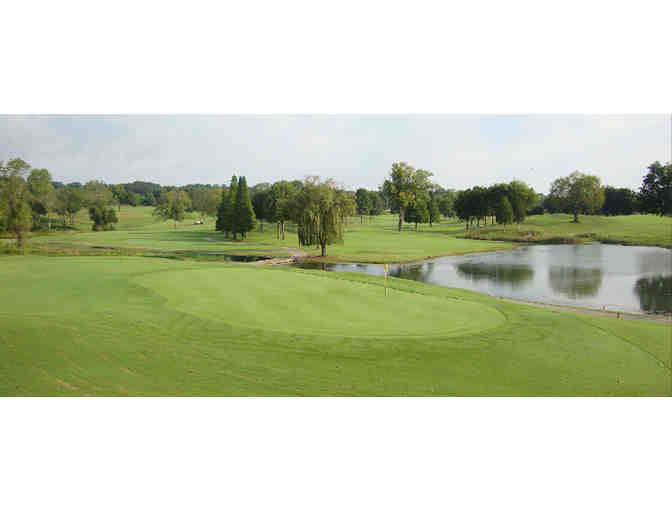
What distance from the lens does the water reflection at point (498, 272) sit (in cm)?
1823

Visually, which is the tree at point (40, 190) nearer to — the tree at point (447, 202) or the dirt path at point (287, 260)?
the dirt path at point (287, 260)

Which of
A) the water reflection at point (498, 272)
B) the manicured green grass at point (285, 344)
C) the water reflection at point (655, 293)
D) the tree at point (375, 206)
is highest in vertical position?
the tree at point (375, 206)

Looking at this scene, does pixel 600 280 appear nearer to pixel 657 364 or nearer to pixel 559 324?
pixel 559 324

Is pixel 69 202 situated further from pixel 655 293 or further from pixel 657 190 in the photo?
pixel 657 190

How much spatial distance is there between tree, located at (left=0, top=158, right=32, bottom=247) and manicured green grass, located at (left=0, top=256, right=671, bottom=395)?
2846 mm

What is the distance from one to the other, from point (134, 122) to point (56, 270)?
13.9ft

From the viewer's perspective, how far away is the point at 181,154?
12.6 metres

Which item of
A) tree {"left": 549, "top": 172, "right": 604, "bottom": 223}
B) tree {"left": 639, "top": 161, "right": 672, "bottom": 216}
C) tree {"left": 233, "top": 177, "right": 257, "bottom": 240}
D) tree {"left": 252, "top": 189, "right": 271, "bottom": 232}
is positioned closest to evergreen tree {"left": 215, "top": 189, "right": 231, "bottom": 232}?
tree {"left": 233, "top": 177, "right": 257, "bottom": 240}

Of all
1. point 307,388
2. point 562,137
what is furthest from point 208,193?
point 307,388

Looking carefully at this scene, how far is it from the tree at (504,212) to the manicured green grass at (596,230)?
30.4 inches

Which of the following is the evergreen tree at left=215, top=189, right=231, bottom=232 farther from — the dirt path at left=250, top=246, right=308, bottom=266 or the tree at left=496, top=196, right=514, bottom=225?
the tree at left=496, top=196, right=514, bottom=225

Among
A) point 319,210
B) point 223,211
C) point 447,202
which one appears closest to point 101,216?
point 223,211

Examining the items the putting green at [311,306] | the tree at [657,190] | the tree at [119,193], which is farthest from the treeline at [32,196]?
the tree at [657,190]

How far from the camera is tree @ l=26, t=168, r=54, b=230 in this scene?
11.6m
